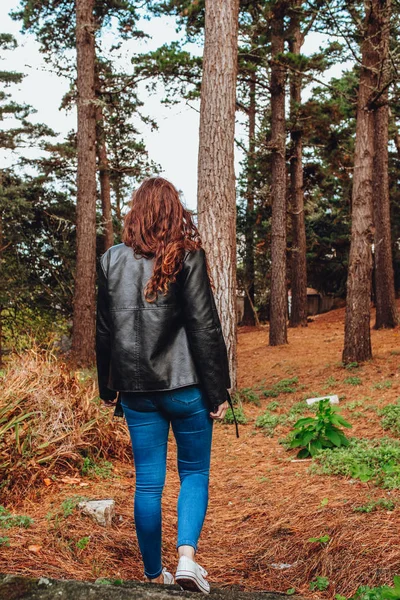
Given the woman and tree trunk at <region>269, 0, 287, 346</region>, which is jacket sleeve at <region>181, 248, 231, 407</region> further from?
tree trunk at <region>269, 0, 287, 346</region>

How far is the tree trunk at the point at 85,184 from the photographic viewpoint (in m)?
12.3

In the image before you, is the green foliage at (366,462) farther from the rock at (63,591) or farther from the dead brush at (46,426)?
the rock at (63,591)

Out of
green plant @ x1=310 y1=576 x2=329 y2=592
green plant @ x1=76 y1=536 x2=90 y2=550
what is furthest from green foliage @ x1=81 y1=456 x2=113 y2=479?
green plant @ x1=310 y1=576 x2=329 y2=592

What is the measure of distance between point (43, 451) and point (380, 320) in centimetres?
1311

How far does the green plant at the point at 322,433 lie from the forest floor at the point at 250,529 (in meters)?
0.17

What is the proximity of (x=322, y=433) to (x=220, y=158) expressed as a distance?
4174 millimetres

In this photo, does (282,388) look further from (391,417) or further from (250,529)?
(250,529)

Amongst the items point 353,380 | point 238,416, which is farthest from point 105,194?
point 238,416

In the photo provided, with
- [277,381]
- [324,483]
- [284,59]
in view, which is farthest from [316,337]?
[324,483]

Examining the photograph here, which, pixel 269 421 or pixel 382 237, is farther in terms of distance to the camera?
pixel 382 237

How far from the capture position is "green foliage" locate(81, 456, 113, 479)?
493cm

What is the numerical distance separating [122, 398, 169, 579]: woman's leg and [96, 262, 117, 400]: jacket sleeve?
0.73ft

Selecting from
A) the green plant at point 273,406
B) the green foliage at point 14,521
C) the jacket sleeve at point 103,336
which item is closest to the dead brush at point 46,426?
the green foliage at point 14,521

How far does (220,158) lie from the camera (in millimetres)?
7938
